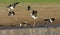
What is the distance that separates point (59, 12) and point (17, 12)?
526mm

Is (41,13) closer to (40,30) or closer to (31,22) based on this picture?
(31,22)

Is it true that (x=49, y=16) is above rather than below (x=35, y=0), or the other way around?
below

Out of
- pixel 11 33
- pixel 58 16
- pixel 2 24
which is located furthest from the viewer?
pixel 58 16

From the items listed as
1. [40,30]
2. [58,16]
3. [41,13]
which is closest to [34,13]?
[41,13]

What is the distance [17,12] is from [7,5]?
15 cm

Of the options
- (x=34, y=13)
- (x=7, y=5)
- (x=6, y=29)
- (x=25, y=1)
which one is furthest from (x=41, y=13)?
(x=6, y=29)

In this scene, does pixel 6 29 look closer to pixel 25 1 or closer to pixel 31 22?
pixel 31 22

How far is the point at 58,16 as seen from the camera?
2.66m

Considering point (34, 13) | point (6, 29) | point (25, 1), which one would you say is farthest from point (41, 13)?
point (6, 29)

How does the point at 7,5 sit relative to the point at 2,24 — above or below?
above

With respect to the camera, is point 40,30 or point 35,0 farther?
point 35,0

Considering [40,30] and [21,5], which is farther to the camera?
[21,5]

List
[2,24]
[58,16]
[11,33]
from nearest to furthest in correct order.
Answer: [11,33] → [2,24] → [58,16]

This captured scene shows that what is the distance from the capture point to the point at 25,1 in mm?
2717
